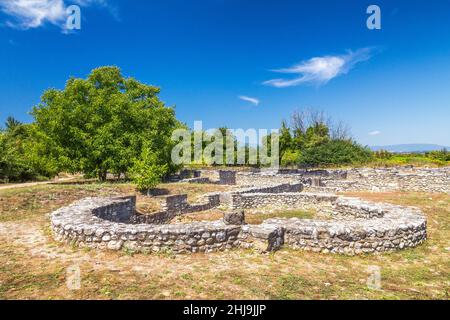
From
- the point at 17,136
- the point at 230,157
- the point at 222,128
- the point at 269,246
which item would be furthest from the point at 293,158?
the point at 269,246

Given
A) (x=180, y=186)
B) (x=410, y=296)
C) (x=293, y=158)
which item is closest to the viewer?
(x=410, y=296)

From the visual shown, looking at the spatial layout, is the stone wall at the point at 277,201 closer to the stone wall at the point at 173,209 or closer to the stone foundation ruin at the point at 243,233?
the stone wall at the point at 173,209

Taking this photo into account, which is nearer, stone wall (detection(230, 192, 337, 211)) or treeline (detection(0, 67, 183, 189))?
stone wall (detection(230, 192, 337, 211))

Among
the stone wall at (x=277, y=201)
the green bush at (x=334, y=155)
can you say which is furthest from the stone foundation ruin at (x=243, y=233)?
the green bush at (x=334, y=155)

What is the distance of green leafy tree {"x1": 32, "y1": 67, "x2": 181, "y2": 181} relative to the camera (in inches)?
966

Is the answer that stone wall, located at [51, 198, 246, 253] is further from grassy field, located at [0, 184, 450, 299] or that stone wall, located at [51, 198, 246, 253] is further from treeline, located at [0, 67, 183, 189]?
treeline, located at [0, 67, 183, 189]

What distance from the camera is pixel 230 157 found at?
59.9m

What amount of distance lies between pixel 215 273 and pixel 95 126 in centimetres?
2213

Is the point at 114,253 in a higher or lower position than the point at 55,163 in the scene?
lower

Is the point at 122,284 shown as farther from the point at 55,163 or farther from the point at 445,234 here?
the point at 55,163

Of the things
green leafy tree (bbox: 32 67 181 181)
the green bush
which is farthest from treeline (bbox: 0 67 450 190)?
the green bush

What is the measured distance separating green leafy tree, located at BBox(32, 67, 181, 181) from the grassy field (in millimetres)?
15205

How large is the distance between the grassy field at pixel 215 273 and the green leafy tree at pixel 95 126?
49.9ft
